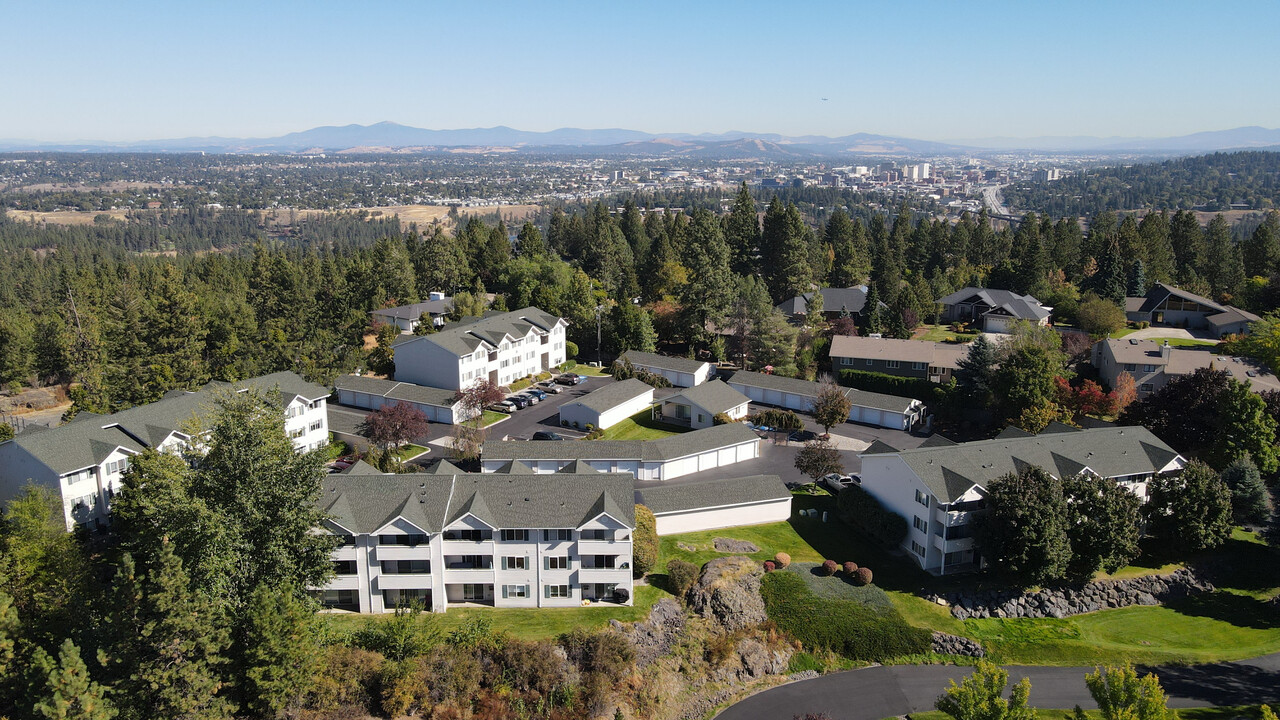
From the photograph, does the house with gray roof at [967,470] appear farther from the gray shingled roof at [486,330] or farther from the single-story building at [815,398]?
the gray shingled roof at [486,330]

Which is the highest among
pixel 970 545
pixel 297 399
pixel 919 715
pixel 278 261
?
pixel 278 261

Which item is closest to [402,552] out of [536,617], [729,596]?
[536,617]

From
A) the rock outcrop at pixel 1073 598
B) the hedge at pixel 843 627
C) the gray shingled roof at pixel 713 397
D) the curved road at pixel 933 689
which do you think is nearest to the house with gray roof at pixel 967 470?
the rock outcrop at pixel 1073 598

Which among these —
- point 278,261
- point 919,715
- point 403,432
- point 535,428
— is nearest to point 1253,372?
point 919,715

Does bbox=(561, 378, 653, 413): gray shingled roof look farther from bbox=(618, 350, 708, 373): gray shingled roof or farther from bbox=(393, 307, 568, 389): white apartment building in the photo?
bbox=(393, 307, 568, 389): white apartment building

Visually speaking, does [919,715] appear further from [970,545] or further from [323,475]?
[323,475]

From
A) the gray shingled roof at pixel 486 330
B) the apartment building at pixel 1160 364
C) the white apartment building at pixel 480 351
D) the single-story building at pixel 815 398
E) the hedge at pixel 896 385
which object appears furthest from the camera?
the gray shingled roof at pixel 486 330

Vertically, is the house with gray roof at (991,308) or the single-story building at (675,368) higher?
the house with gray roof at (991,308)
